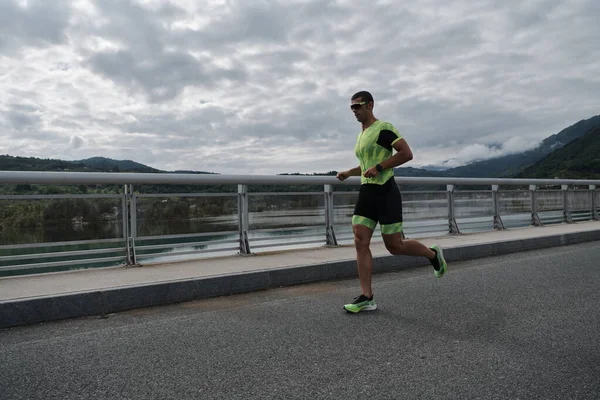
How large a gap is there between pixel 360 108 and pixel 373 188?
29.5 inches

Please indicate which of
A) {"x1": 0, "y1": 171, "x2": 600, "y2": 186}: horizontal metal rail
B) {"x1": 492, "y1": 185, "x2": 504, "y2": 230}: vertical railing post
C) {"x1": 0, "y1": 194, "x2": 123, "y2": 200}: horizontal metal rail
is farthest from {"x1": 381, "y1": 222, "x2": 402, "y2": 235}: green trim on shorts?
{"x1": 492, "y1": 185, "x2": 504, "y2": 230}: vertical railing post

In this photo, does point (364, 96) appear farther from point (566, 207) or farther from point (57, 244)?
point (566, 207)

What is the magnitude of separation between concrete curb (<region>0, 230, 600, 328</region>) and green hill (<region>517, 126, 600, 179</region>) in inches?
2853

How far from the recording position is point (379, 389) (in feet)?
8.78

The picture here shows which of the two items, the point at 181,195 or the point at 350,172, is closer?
the point at 350,172

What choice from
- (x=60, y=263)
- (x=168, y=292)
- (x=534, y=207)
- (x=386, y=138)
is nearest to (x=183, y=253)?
(x=60, y=263)

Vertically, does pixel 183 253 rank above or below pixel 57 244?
below

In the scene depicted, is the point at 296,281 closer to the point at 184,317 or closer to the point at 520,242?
the point at 184,317

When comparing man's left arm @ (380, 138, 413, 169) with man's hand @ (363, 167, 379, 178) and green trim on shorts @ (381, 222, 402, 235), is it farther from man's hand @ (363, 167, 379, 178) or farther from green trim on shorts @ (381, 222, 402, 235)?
green trim on shorts @ (381, 222, 402, 235)

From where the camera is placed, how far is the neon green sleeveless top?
14.9 ft

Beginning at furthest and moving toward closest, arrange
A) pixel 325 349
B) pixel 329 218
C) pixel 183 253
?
pixel 329 218, pixel 183 253, pixel 325 349

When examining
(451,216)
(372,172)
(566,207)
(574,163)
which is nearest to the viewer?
Result: (372,172)

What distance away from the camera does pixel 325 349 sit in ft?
11.3

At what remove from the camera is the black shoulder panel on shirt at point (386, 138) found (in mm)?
4520
